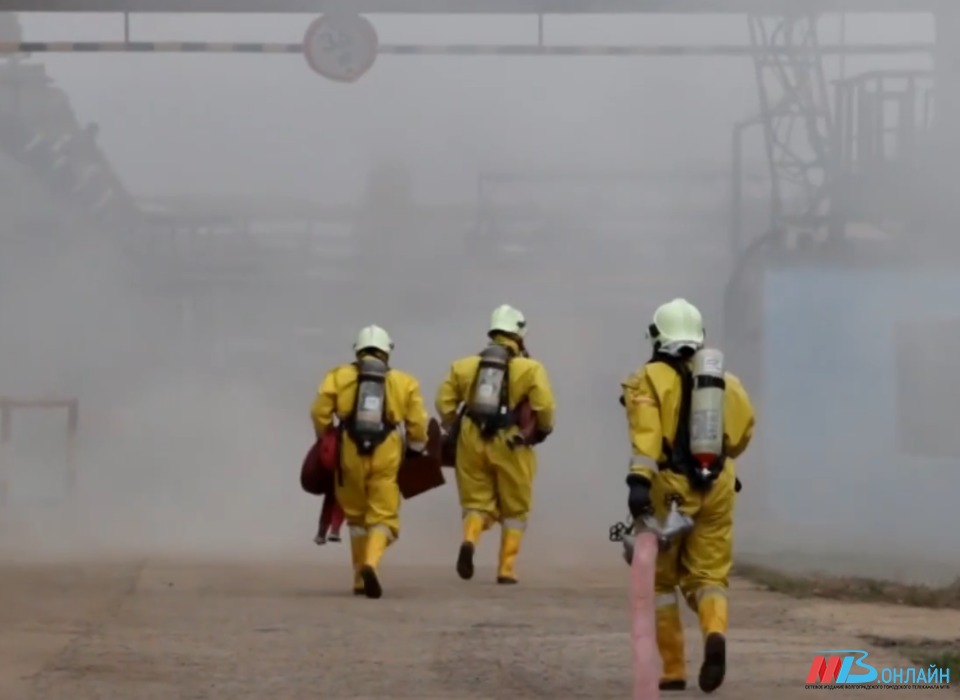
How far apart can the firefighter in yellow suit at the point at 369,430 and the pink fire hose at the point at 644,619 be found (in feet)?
11.4

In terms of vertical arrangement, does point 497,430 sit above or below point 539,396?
below

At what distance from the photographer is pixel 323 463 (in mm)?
9031

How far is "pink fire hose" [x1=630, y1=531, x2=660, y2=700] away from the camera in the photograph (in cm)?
523

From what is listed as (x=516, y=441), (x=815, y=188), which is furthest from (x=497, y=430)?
(x=815, y=188)

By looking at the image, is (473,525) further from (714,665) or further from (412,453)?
(714,665)

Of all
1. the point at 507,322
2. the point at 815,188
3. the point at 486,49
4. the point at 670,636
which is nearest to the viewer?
the point at 670,636

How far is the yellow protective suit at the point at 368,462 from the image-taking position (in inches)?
355

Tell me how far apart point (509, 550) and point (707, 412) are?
3.86 metres

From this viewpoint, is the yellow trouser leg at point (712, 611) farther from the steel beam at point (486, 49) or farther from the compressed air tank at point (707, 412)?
the steel beam at point (486, 49)

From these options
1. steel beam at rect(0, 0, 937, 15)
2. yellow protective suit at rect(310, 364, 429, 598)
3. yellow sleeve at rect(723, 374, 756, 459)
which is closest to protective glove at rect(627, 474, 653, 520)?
yellow sleeve at rect(723, 374, 756, 459)

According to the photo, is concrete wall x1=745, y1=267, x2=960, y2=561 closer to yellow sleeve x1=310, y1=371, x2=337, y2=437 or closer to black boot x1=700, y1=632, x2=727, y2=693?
yellow sleeve x1=310, y1=371, x2=337, y2=437

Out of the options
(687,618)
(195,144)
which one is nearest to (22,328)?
(195,144)

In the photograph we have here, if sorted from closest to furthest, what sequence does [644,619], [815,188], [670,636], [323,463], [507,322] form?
[644,619] < [670,636] < [323,463] < [507,322] < [815,188]

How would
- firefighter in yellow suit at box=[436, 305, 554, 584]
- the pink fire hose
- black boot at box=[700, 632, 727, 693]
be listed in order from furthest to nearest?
firefighter in yellow suit at box=[436, 305, 554, 584] → black boot at box=[700, 632, 727, 693] → the pink fire hose
